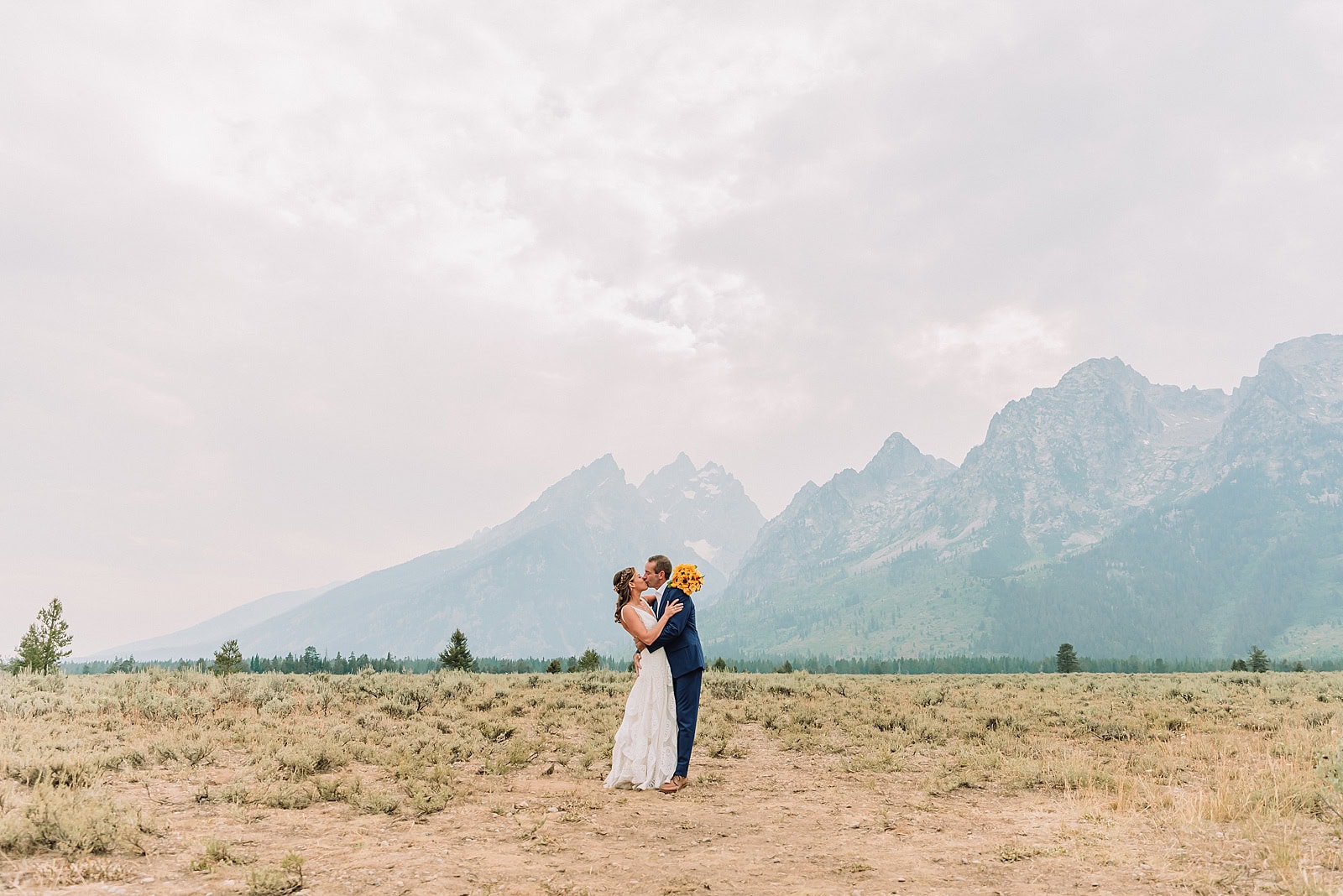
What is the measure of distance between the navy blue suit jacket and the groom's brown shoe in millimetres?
1565

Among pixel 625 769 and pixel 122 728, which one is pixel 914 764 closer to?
pixel 625 769

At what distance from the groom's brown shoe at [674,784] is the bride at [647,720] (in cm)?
13

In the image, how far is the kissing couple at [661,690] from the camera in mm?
10711

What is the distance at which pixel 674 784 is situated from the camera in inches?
415

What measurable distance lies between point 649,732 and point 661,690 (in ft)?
2.43

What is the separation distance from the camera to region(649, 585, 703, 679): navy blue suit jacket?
1070 centimetres

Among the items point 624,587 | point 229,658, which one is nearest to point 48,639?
point 229,658

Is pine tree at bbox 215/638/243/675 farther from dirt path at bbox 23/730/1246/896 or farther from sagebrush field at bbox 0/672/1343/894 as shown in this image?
dirt path at bbox 23/730/1246/896

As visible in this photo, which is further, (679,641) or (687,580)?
(687,580)

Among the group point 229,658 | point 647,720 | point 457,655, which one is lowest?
point 457,655

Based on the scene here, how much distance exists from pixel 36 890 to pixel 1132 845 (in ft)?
34.9

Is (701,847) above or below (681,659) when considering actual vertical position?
below

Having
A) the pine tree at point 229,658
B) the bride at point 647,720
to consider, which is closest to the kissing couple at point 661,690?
the bride at point 647,720

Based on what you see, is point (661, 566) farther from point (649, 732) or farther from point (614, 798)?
point (614, 798)
